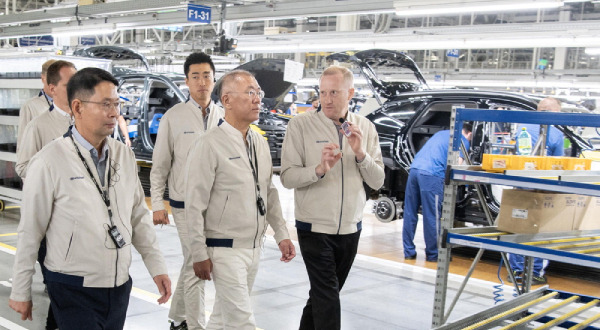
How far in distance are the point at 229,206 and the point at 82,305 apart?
90cm

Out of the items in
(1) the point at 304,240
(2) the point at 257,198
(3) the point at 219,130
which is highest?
(3) the point at 219,130

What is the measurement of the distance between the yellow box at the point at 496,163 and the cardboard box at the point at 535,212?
214 millimetres

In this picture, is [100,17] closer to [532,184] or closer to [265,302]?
[265,302]

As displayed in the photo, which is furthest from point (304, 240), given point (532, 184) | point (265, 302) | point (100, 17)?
point (100, 17)

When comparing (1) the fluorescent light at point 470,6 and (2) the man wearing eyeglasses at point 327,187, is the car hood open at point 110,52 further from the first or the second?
(2) the man wearing eyeglasses at point 327,187

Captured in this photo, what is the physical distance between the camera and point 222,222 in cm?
320

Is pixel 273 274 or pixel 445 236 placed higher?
pixel 445 236

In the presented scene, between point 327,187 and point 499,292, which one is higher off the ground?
point 327,187

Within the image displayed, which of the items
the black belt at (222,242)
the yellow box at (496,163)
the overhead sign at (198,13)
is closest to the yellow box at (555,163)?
the yellow box at (496,163)

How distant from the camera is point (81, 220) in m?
2.56

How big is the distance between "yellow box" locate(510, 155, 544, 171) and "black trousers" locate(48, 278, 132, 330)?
2142mm

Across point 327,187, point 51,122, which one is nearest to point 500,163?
point 327,187

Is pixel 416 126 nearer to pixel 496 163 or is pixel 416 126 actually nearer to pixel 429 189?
pixel 429 189

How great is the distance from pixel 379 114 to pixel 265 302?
3766 mm
